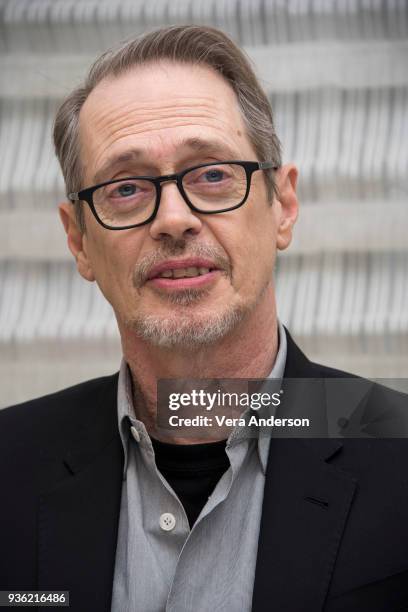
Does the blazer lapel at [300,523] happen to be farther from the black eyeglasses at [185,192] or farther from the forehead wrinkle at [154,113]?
the forehead wrinkle at [154,113]

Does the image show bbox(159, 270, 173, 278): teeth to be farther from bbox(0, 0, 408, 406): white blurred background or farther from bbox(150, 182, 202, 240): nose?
bbox(0, 0, 408, 406): white blurred background

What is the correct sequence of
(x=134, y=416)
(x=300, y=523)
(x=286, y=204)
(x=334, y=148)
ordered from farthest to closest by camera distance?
(x=334, y=148), (x=286, y=204), (x=134, y=416), (x=300, y=523)

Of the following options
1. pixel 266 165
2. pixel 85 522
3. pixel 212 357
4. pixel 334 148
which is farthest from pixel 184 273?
pixel 334 148

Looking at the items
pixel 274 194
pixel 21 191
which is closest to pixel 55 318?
pixel 21 191

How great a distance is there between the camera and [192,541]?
1868mm

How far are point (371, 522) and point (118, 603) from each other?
0.53 metres

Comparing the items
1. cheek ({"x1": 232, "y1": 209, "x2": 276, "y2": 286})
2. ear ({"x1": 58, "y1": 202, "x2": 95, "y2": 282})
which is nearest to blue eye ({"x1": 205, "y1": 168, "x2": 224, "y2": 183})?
cheek ({"x1": 232, "y1": 209, "x2": 276, "y2": 286})

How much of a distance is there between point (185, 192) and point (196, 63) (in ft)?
1.13

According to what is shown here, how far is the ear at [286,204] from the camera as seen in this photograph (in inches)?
86.4

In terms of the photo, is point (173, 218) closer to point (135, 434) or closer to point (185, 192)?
point (185, 192)

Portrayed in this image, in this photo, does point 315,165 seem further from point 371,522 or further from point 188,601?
point 188,601

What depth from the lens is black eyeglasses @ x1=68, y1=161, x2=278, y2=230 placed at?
1.94m

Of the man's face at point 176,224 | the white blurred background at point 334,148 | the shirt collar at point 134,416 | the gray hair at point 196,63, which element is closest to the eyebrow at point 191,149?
the man's face at point 176,224

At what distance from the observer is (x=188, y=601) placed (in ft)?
6.02
